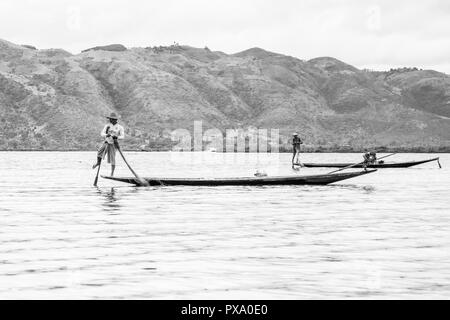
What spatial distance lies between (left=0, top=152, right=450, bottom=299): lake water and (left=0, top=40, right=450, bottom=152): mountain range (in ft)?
394

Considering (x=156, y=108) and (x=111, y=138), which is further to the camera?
(x=156, y=108)

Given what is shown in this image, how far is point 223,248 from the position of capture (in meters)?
11.4

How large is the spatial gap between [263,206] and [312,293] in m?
10.8

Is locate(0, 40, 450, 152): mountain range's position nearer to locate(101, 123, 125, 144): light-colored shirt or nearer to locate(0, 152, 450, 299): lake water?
locate(101, 123, 125, 144): light-colored shirt

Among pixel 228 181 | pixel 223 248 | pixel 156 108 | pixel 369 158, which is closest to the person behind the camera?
pixel 223 248

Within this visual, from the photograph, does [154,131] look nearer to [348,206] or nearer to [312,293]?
[348,206]

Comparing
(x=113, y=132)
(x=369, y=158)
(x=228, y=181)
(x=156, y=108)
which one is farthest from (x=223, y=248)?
(x=156, y=108)

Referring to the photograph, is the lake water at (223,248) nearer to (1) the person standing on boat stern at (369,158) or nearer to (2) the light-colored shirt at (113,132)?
(2) the light-colored shirt at (113,132)

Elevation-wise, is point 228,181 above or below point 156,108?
below

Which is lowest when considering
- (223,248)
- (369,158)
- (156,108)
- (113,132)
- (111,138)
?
(223,248)

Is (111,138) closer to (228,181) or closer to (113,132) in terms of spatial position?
(113,132)

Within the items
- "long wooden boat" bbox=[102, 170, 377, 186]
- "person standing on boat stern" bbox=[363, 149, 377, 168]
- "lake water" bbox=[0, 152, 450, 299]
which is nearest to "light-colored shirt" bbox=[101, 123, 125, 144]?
"long wooden boat" bbox=[102, 170, 377, 186]

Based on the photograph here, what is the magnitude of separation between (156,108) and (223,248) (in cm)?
14460

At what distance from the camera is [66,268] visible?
31.6 feet
